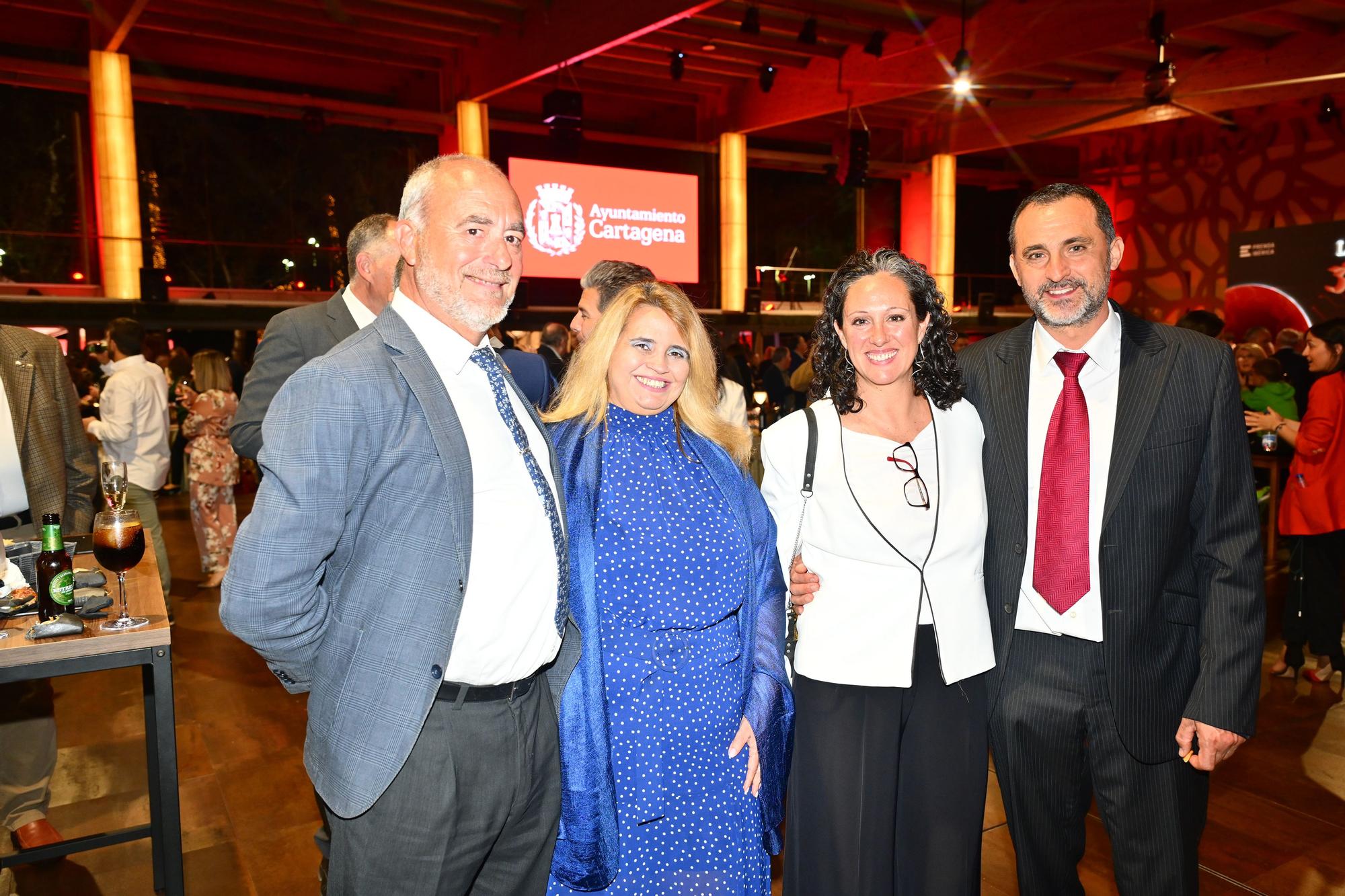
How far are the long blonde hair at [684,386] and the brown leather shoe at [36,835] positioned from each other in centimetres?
226

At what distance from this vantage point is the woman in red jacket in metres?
4.35

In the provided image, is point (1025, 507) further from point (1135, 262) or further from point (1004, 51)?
point (1135, 262)

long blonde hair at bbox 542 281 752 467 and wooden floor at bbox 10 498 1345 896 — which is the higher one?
long blonde hair at bbox 542 281 752 467

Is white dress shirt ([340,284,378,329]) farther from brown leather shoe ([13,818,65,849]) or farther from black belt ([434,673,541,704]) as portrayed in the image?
brown leather shoe ([13,818,65,849])

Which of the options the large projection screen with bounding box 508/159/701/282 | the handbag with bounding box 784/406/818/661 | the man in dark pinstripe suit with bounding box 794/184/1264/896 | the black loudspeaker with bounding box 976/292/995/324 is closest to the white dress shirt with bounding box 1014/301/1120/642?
the man in dark pinstripe suit with bounding box 794/184/1264/896

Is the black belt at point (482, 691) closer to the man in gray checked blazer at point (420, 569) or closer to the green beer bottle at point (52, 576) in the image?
the man in gray checked blazer at point (420, 569)

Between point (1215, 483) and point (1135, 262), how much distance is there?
55.3 feet

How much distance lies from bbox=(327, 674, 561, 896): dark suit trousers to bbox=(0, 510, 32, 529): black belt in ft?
6.54

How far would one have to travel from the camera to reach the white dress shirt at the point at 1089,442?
192 cm

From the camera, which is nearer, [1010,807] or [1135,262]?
[1010,807]

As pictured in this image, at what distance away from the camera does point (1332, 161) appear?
44.2ft

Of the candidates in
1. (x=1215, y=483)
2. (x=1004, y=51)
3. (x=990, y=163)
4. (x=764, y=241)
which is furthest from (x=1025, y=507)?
(x=990, y=163)

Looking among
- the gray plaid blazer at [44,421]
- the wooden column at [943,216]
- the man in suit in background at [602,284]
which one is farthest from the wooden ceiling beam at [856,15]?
the gray plaid blazer at [44,421]

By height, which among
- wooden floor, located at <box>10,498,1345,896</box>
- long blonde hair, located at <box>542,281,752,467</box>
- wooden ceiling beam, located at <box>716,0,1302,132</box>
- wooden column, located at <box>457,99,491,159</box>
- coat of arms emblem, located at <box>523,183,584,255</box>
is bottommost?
wooden floor, located at <box>10,498,1345,896</box>
